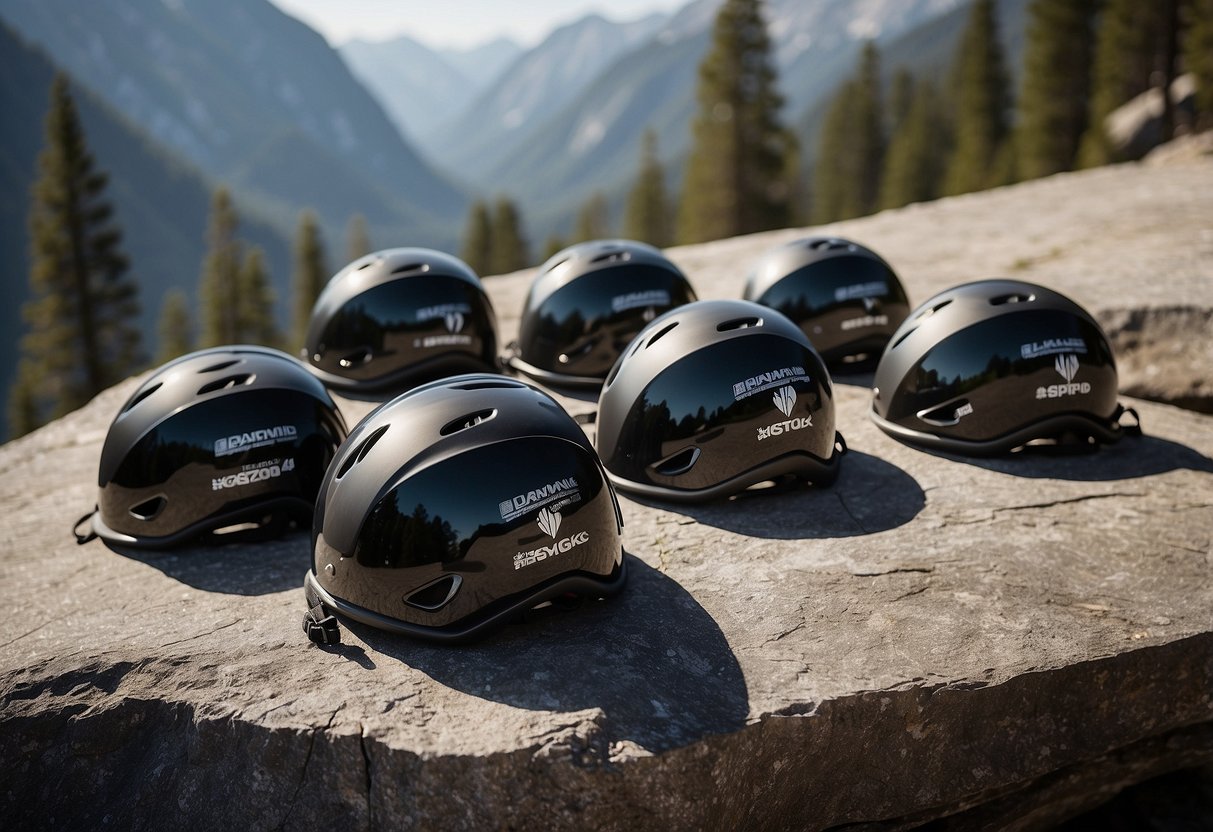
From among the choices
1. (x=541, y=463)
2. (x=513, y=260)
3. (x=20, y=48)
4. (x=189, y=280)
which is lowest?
(x=189, y=280)

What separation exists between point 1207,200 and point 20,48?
184889mm

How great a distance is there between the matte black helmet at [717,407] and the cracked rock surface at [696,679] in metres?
0.25

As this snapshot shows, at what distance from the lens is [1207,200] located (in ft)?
41.0

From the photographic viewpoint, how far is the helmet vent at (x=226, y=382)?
5.44m

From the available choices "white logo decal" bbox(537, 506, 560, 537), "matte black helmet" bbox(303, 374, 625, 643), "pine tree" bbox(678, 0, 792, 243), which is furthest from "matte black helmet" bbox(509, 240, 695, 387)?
"pine tree" bbox(678, 0, 792, 243)

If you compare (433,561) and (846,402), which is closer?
(433,561)

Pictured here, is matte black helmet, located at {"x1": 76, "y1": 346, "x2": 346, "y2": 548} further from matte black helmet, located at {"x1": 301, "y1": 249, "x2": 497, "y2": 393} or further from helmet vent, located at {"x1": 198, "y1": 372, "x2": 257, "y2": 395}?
matte black helmet, located at {"x1": 301, "y1": 249, "x2": 497, "y2": 393}

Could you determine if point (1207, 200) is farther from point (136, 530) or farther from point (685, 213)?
point (685, 213)

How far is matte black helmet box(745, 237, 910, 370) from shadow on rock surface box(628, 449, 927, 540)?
2.05 metres

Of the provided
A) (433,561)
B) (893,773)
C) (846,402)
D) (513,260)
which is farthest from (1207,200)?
(513,260)

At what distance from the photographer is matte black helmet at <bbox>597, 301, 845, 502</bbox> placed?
17.9 ft

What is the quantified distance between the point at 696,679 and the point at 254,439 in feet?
9.77

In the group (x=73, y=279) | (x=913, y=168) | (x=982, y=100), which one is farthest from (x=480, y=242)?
(x=982, y=100)

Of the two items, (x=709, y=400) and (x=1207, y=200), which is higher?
(x=709, y=400)
